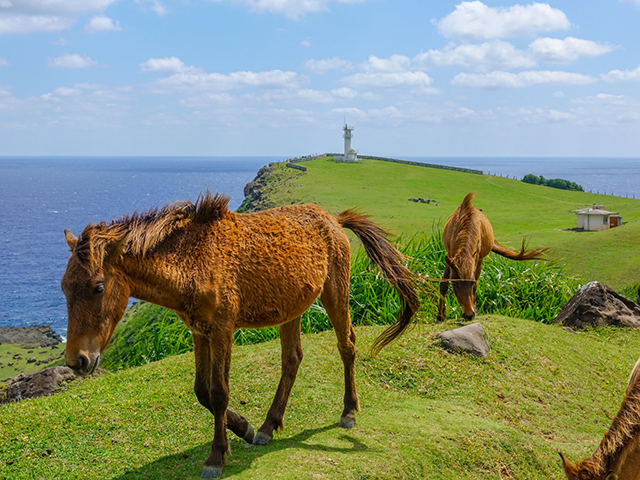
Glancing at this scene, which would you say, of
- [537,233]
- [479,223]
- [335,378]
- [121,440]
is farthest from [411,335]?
[537,233]

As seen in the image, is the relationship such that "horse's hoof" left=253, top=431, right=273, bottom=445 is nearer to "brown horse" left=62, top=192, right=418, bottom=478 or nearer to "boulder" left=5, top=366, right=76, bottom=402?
"brown horse" left=62, top=192, right=418, bottom=478

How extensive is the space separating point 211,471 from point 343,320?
6.65ft

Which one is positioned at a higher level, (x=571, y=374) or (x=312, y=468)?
(x=312, y=468)

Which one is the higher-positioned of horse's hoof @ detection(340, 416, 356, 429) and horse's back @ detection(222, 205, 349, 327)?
horse's back @ detection(222, 205, 349, 327)

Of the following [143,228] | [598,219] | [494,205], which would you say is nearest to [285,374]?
[143,228]

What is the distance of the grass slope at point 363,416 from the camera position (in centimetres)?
494

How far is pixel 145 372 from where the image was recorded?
7.62 metres

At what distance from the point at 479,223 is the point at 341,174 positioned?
1600 inches

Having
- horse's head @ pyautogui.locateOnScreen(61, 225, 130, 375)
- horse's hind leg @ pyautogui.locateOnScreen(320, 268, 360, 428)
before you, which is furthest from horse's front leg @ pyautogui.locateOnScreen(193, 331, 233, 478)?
horse's hind leg @ pyautogui.locateOnScreen(320, 268, 360, 428)

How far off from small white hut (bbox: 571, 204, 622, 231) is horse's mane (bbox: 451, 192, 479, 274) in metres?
11.4

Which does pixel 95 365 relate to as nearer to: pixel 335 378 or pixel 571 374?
pixel 335 378

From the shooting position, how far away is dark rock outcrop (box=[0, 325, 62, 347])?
31234 mm

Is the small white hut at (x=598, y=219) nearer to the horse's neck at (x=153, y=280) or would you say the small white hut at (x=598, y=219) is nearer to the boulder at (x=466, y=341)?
the boulder at (x=466, y=341)

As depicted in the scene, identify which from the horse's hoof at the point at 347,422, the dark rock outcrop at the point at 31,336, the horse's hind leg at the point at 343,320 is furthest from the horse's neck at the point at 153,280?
the dark rock outcrop at the point at 31,336
